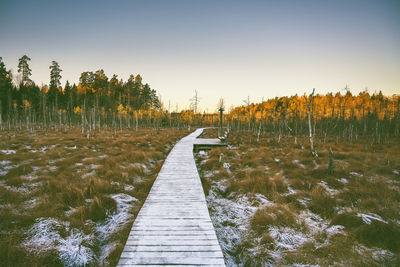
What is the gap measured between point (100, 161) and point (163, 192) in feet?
21.2

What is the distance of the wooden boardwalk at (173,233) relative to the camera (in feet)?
11.7

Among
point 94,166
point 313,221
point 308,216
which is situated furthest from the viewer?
point 94,166

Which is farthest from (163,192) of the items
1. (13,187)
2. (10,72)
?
(10,72)

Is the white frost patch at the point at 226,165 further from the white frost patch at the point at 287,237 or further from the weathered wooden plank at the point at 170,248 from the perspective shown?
the weathered wooden plank at the point at 170,248

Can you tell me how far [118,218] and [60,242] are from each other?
1.58 meters

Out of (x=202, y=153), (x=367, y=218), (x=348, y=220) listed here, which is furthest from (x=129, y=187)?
(x=367, y=218)

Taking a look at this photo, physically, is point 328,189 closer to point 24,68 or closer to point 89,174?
point 89,174

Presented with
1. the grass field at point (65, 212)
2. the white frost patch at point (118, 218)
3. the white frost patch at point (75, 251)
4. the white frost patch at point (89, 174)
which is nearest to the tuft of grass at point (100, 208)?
the grass field at point (65, 212)

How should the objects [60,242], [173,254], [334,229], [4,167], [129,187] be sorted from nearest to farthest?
[173,254], [60,242], [334,229], [129,187], [4,167]

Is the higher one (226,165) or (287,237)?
(226,165)

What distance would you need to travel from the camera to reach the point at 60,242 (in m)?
4.29

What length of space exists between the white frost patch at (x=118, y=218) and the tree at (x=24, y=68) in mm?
43177

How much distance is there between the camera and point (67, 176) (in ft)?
27.4

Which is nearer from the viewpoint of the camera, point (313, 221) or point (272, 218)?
point (272, 218)
